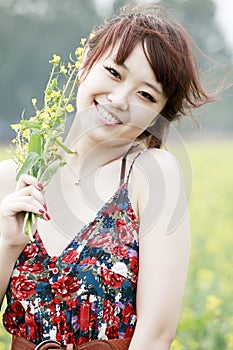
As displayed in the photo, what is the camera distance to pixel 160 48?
91.3 inches

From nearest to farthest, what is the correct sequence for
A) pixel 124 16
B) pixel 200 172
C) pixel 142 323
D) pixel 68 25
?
pixel 142 323 < pixel 124 16 < pixel 200 172 < pixel 68 25

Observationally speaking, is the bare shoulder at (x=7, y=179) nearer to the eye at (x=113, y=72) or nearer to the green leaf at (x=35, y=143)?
the green leaf at (x=35, y=143)

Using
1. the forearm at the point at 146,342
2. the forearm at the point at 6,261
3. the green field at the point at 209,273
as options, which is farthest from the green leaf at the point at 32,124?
the green field at the point at 209,273

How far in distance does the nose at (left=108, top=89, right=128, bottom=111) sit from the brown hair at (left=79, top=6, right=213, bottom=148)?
→ 0.08 metres

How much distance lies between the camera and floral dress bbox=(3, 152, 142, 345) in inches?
90.6

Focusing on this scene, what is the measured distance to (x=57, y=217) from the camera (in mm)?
2475

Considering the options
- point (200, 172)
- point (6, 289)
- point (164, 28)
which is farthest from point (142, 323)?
point (200, 172)

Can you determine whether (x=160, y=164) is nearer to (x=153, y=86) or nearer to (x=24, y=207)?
(x=153, y=86)

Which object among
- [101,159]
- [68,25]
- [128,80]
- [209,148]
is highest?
[68,25]

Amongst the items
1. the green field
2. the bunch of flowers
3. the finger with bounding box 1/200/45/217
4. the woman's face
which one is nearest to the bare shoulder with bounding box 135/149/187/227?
the woman's face

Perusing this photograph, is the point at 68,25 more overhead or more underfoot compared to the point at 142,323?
more overhead

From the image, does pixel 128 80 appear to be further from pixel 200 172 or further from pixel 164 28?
pixel 200 172

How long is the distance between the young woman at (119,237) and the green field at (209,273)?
1.28m

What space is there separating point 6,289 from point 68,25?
25.6 metres
